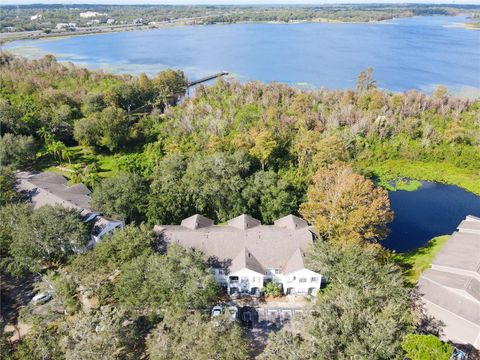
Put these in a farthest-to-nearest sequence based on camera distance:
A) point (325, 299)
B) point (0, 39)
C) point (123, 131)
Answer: point (0, 39) < point (123, 131) < point (325, 299)

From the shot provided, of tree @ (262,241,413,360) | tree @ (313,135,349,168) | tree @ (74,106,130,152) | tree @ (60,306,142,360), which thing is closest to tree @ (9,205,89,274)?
tree @ (60,306,142,360)

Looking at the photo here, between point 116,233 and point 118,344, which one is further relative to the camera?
point 116,233

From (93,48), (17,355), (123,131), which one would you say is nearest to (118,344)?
(17,355)

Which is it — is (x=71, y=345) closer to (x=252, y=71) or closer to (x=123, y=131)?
(x=123, y=131)

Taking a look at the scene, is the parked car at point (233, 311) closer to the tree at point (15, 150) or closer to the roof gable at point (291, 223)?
the roof gable at point (291, 223)

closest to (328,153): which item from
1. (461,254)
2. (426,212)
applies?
(426,212)

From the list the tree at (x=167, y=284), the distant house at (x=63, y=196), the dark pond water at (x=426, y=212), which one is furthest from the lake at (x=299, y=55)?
the tree at (x=167, y=284)

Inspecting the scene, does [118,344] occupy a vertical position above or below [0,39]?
below
